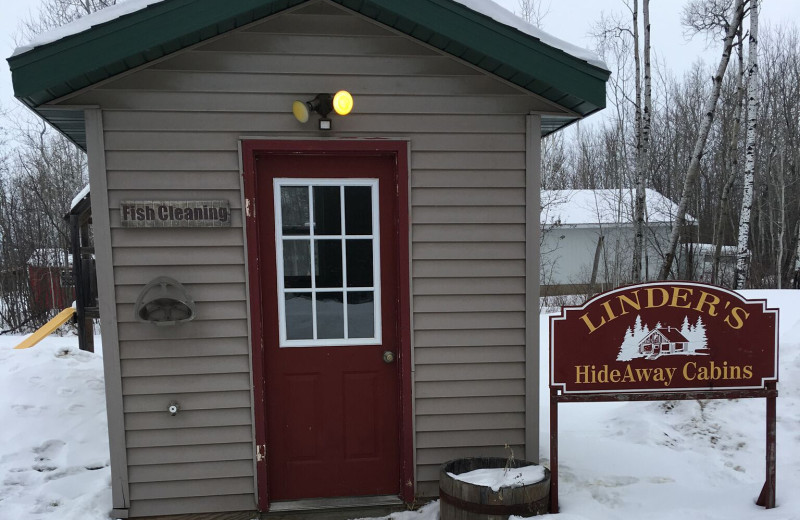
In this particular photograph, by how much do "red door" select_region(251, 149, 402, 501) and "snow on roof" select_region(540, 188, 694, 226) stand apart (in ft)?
39.0

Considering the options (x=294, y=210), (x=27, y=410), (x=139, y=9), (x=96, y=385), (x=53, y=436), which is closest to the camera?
(x=139, y=9)

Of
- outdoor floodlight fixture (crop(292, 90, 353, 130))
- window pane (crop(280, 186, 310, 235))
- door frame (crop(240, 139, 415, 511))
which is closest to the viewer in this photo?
outdoor floodlight fixture (crop(292, 90, 353, 130))

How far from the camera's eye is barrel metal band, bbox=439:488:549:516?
2648mm

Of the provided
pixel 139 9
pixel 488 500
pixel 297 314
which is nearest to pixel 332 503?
pixel 488 500

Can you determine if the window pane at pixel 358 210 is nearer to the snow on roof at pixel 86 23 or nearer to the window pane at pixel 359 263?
the window pane at pixel 359 263

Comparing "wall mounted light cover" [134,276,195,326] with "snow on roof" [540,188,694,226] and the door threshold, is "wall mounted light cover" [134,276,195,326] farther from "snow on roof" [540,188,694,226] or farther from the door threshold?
"snow on roof" [540,188,694,226]

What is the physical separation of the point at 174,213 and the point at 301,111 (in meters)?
0.96

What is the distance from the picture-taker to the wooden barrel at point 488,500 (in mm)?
2650

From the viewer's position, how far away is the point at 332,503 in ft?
10.6

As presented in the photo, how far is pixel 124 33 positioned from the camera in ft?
8.57

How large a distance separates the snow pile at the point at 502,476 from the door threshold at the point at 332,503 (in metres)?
0.56

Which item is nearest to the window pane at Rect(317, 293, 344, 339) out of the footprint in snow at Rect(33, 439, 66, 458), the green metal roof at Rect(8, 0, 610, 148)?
the green metal roof at Rect(8, 0, 610, 148)

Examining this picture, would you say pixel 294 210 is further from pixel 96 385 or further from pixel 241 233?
pixel 96 385

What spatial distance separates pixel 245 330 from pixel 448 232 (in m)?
1.39
